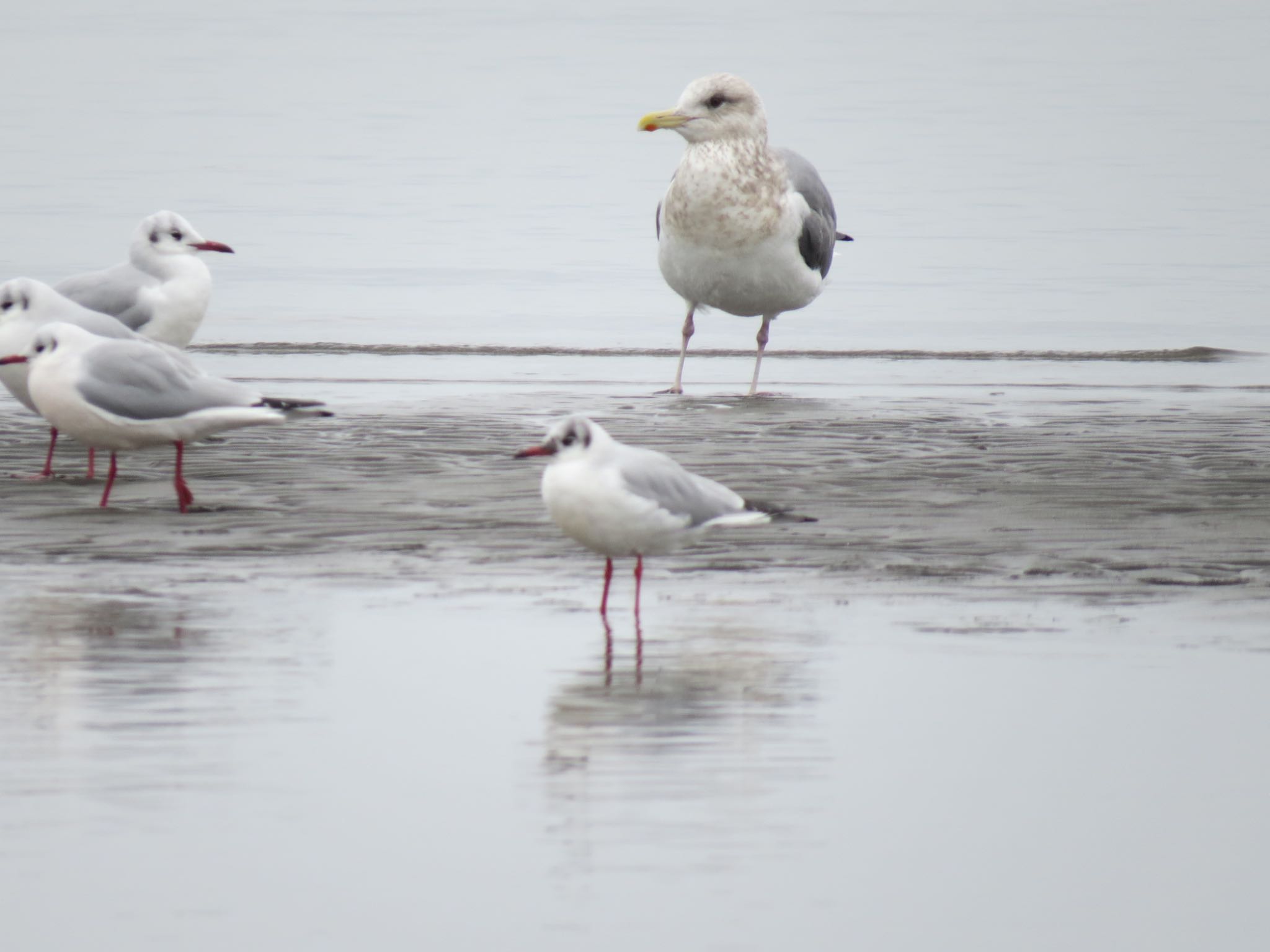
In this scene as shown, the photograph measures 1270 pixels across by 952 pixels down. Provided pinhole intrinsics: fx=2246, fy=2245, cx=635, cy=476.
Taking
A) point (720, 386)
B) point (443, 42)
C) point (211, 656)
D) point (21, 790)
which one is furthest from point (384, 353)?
point (443, 42)

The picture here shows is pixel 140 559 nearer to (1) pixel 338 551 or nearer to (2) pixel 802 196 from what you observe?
(1) pixel 338 551

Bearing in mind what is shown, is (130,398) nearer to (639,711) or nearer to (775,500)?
(775,500)

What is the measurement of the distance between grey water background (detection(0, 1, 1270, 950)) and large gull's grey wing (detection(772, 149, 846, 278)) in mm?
753

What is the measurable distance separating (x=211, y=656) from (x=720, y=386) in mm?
7244

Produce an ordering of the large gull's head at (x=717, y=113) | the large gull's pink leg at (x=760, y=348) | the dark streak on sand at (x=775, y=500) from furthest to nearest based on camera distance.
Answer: the large gull's head at (x=717, y=113), the large gull's pink leg at (x=760, y=348), the dark streak on sand at (x=775, y=500)

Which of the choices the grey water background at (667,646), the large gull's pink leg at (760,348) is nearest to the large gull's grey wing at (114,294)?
the grey water background at (667,646)

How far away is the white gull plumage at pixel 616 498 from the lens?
648 centimetres

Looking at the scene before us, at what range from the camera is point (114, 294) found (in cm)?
1115

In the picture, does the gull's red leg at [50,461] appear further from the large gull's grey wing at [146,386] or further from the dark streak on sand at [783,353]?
the dark streak on sand at [783,353]

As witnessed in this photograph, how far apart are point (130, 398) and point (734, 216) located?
481 centimetres

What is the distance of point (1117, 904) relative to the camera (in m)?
Answer: 4.23

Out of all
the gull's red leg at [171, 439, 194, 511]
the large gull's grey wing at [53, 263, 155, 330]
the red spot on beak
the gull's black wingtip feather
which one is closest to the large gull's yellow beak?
the red spot on beak

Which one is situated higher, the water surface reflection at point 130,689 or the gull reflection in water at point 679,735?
the gull reflection in water at point 679,735

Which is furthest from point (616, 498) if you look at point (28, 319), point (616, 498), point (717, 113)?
point (717, 113)
